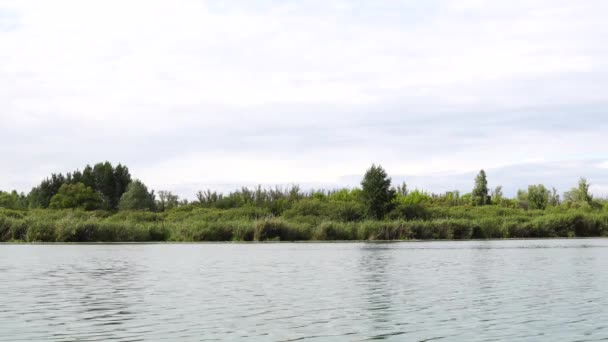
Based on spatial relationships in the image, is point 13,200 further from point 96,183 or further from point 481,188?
point 481,188

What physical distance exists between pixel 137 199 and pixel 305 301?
86.6 meters

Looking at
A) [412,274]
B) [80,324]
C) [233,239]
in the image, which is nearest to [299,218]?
[233,239]

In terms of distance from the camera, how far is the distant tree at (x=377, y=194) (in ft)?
252

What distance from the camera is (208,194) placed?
94.4 metres

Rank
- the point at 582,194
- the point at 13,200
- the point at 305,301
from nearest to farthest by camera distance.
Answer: the point at 305,301 → the point at 582,194 → the point at 13,200

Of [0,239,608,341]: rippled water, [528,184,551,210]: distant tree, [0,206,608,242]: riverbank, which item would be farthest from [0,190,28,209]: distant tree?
[0,239,608,341]: rippled water

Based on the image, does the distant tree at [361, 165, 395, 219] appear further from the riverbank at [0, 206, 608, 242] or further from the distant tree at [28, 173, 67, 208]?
the distant tree at [28, 173, 67, 208]

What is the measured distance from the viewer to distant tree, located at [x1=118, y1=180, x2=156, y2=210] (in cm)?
10169

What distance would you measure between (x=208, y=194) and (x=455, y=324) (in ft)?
265

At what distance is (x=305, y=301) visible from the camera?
18.5 meters

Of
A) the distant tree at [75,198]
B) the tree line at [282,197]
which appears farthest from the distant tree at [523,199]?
the distant tree at [75,198]

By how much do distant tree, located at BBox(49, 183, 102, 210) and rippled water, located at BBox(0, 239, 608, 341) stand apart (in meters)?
75.5

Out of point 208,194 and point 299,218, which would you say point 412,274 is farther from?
point 208,194

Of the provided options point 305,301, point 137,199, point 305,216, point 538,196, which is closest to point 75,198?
point 137,199
